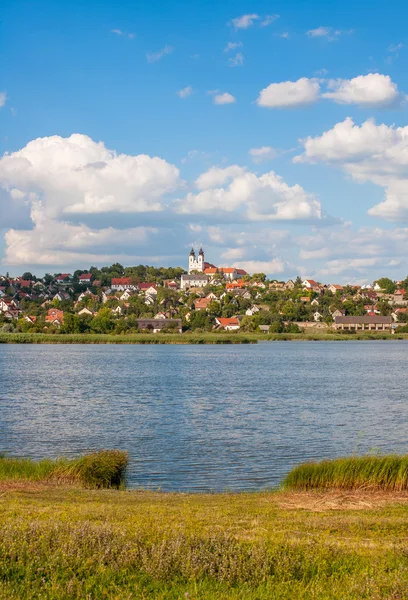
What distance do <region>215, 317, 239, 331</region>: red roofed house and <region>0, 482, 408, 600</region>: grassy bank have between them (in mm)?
152504

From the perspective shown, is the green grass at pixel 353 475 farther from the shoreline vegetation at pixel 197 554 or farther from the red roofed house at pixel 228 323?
the red roofed house at pixel 228 323

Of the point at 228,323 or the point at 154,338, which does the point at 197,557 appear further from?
the point at 228,323

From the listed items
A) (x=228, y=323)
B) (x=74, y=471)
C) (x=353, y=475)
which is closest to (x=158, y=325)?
(x=228, y=323)

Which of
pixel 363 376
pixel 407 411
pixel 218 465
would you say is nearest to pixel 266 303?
pixel 363 376

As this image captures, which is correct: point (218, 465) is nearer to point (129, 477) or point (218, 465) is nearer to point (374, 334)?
point (129, 477)

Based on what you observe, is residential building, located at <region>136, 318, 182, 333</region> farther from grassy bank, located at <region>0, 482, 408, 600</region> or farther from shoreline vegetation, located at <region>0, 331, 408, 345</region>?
grassy bank, located at <region>0, 482, 408, 600</region>

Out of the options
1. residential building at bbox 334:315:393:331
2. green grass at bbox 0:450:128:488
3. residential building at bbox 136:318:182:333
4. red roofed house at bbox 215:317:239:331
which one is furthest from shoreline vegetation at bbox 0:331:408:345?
green grass at bbox 0:450:128:488

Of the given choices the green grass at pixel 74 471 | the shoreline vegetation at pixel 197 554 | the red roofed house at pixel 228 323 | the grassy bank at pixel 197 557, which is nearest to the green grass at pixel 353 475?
the shoreline vegetation at pixel 197 554

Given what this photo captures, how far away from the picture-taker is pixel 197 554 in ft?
25.8

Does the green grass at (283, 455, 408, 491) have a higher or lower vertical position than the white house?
lower

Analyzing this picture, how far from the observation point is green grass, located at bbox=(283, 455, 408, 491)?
16016 millimetres

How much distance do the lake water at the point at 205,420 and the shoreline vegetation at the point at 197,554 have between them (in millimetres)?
6603

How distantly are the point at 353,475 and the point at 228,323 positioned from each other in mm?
149322

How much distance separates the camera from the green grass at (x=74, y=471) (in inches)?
647
